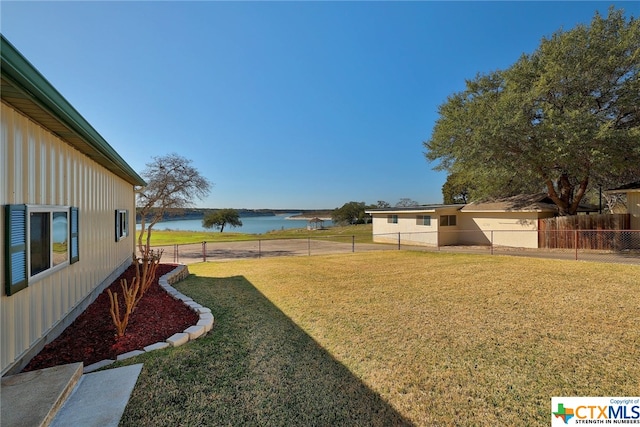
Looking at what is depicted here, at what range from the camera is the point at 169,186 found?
73.7 feet

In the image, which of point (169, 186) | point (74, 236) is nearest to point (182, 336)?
point (74, 236)

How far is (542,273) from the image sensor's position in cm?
794

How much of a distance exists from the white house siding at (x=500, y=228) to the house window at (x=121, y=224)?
50.6ft

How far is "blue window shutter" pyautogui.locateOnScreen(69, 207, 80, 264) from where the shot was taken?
158 inches

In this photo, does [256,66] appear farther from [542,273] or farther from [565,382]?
[565,382]

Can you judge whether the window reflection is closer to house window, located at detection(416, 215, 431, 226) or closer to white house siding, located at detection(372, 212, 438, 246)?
white house siding, located at detection(372, 212, 438, 246)

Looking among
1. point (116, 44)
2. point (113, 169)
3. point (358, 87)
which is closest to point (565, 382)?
point (113, 169)

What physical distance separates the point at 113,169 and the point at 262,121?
46.6ft

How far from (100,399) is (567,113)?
16422 mm

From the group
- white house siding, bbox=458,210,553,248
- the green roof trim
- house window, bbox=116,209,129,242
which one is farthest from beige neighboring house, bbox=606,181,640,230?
house window, bbox=116,209,129,242

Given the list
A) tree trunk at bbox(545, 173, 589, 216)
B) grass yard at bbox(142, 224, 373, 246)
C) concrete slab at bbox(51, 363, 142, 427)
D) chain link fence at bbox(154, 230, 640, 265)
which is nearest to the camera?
concrete slab at bbox(51, 363, 142, 427)

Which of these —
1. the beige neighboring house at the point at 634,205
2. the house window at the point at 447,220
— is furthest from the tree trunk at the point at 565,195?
the house window at the point at 447,220

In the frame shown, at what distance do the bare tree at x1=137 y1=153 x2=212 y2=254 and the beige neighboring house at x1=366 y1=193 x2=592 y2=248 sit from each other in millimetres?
15590

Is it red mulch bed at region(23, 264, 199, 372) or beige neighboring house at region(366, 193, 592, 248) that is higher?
beige neighboring house at region(366, 193, 592, 248)
